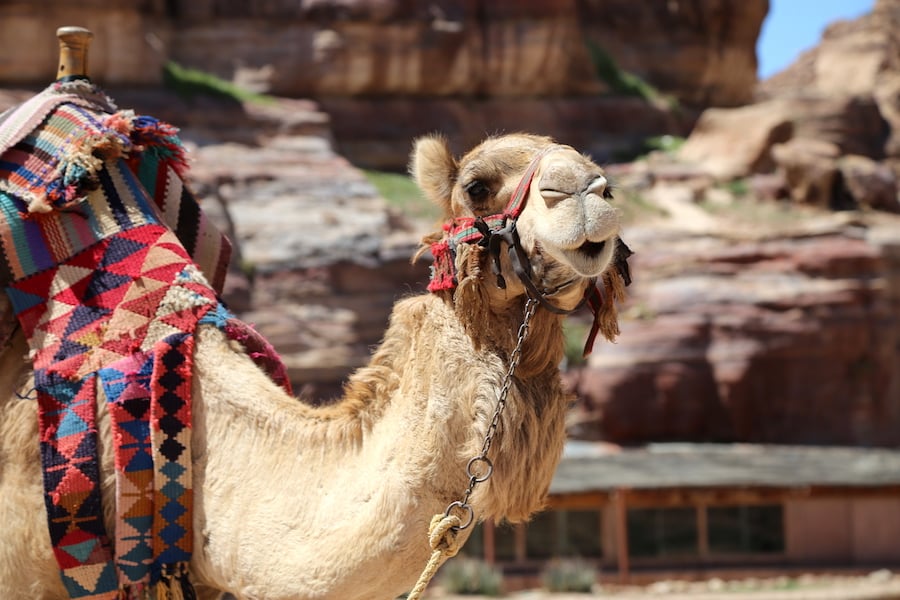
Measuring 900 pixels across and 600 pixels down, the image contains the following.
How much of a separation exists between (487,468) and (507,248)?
577 mm

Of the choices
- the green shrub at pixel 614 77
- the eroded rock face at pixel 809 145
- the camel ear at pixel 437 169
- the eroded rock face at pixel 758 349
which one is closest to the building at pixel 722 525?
the eroded rock face at pixel 758 349

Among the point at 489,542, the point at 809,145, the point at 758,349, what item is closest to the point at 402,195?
the point at 758,349

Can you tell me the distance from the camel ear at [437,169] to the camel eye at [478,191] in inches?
5.0

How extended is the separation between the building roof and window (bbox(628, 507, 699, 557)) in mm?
712

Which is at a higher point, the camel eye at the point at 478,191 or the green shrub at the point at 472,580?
the camel eye at the point at 478,191

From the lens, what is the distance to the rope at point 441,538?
3158mm

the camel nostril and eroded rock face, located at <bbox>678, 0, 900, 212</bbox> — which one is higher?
the camel nostril

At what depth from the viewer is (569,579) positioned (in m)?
16.4

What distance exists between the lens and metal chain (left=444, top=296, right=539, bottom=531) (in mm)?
3156

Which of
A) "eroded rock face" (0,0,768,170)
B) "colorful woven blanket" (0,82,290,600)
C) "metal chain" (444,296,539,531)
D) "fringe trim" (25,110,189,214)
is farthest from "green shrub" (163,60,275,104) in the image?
"metal chain" (444,296,539,531)

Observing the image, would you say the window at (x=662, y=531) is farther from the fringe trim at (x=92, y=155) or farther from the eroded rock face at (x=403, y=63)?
the fringe trim at (x=92, y=155)

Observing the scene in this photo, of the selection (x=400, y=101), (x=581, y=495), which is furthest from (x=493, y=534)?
(x=400, y=101)

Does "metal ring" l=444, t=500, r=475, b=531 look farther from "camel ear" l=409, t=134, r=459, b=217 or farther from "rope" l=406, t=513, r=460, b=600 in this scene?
"camel ear" l=409, t=134, r=459, b=217

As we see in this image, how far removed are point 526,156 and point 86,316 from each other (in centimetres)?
147
